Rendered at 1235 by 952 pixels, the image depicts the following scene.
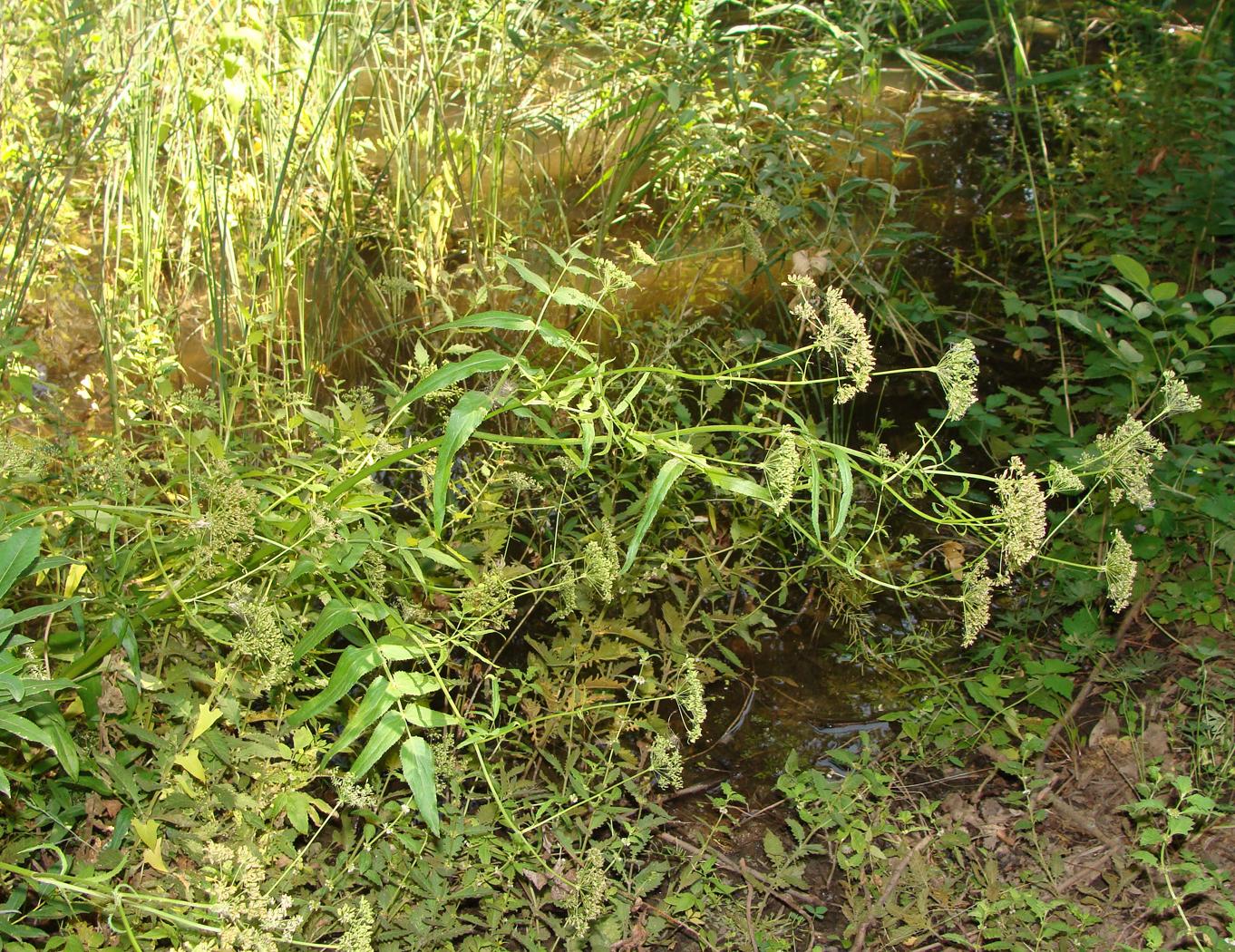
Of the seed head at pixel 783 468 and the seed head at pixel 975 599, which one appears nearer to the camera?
the seed head at pixel 783 468

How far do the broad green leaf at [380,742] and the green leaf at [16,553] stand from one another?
573 mm

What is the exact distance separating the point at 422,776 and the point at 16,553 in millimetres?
688

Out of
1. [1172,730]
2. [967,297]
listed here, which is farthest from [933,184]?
[1172,730]

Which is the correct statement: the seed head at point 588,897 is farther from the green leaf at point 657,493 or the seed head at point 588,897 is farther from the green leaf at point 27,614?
the green leaf at point 27,614

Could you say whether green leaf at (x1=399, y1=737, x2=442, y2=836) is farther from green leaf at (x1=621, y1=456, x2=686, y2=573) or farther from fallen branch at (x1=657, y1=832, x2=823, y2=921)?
fallen branch at (x1=657, y1=832, x2=823, y2=921)

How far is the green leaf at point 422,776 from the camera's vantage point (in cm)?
142

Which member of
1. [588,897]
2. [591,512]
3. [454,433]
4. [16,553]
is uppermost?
[454,433]

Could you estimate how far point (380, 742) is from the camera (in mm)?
1482

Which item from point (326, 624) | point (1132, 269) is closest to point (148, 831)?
point (326, 624)

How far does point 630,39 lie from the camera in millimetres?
3316

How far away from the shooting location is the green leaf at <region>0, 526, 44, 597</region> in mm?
1564

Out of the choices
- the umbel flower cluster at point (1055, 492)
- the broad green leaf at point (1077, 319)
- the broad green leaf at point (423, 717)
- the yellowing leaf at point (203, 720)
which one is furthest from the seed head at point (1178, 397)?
the yellowing leaf at point (203, 720)

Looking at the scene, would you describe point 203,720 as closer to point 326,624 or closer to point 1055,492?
point 326,624

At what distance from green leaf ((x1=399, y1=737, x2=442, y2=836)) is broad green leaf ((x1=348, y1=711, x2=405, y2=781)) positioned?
23mm
